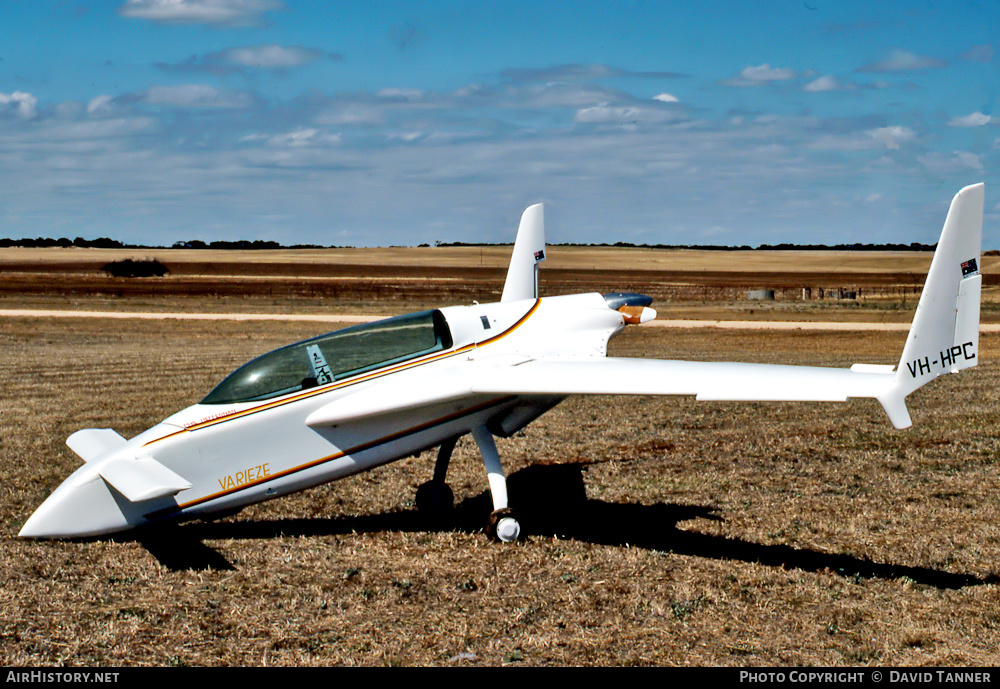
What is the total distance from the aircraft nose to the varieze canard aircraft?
0.6 inches

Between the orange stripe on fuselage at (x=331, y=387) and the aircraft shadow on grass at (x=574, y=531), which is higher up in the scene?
the orange stripe on fuselage at (x=331, y=387)

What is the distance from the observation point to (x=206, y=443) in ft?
30.5

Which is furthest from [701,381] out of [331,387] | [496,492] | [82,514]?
[82,514]

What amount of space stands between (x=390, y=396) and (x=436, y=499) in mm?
2505

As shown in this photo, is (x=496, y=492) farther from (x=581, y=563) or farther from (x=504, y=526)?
(x=581, y=563)

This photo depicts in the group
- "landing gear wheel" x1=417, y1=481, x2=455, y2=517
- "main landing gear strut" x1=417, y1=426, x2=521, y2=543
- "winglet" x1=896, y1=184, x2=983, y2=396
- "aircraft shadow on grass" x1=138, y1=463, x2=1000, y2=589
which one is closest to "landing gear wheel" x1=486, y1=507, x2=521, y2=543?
"main landing gear strut" x1=417, y1=426, x2=521, y2=543

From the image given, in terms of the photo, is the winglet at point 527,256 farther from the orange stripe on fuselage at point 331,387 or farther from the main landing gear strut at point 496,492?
the main landing gear strut at point 496,492

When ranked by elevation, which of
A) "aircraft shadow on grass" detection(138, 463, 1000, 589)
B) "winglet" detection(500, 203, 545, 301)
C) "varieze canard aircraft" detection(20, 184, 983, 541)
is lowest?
"aircraft shadow on grass" detection(138, 463, 1000, 589)

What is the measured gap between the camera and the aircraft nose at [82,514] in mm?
9164

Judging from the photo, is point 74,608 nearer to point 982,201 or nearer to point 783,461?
point 982,201

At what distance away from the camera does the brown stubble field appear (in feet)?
24.1

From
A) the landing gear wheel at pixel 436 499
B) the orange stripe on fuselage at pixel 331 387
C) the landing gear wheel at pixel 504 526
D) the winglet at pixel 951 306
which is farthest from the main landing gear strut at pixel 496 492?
the winglet at pixel 951 306

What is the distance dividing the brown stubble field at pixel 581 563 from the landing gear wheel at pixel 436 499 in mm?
375

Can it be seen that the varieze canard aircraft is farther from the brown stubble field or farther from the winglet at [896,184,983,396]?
the brown stubble field
